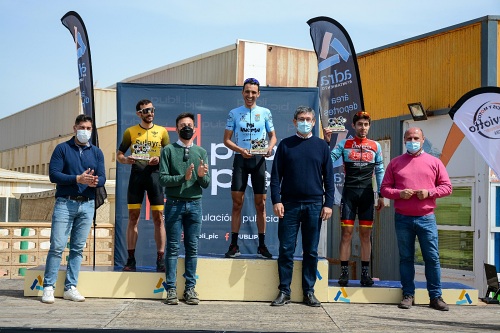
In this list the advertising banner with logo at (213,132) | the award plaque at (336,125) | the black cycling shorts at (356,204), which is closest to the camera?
the black cycling shorts at (356,204)

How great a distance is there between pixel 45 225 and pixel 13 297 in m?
5.94

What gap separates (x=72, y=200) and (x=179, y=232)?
1175 mm

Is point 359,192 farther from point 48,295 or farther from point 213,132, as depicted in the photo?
point 48,295

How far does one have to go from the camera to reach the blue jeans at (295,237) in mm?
7566

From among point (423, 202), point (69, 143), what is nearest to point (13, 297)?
point (69, 143)

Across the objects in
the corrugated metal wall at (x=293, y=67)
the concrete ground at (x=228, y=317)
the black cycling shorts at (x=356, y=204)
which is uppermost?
the corrugated metal wall at (x=293, y=67)

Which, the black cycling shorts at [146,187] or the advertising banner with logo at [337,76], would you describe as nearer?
the black cycling shorts at [146,187]

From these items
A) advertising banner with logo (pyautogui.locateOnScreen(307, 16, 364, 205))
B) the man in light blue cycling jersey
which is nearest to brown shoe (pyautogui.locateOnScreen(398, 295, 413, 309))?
the man in light blue cycling jersey

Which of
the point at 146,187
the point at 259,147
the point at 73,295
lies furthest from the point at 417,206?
the point at 73,295

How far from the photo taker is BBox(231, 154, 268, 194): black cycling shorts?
823cm

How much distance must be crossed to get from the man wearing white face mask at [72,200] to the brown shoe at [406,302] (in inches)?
131

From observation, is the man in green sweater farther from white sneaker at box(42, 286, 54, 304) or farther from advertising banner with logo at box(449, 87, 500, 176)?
advertising banner with logo at box(449, 87, 500, 176)

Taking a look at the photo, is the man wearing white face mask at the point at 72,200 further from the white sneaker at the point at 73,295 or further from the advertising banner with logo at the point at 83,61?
the advertising banner with logo at the point at 83,61

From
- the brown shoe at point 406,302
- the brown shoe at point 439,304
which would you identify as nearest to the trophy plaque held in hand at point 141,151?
the brown shoe at point 406,302
